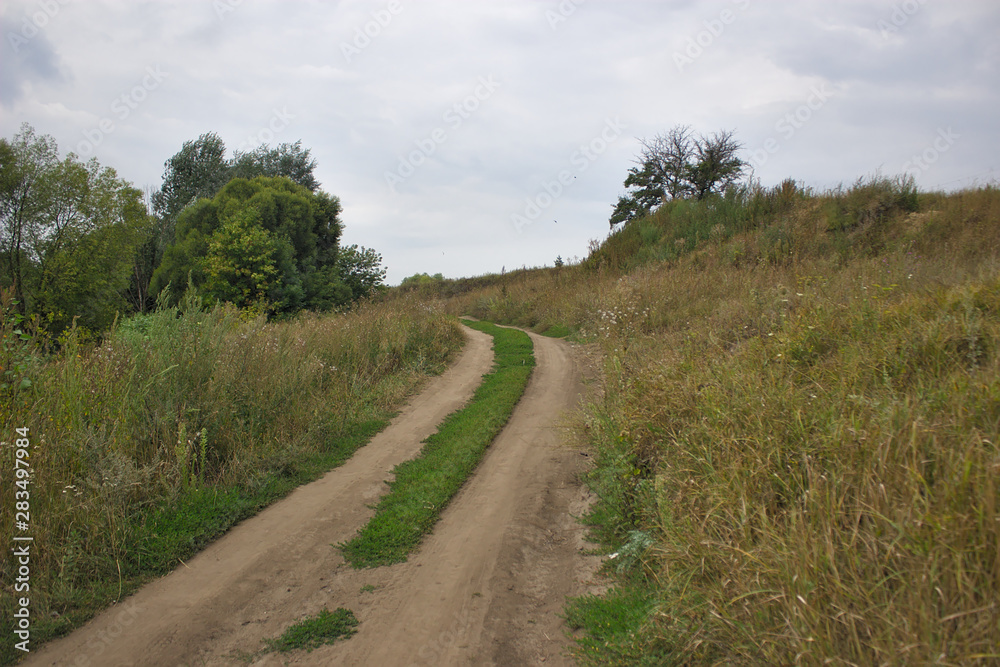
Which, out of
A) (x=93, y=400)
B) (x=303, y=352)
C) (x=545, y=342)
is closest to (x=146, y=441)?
(x=93, y=400)

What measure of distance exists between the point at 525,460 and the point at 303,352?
5.13 metres

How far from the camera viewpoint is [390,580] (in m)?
4.29

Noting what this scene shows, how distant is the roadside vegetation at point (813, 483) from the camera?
216 centimetres

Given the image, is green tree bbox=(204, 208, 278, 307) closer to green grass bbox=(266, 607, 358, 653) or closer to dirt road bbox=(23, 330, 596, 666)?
dirt road bbox=(23, 330, 596, 666)

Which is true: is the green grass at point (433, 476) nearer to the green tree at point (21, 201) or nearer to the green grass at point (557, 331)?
the green grass at point (557, 331)

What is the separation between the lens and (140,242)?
1044 inches

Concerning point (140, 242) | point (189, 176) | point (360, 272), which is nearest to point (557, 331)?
point (360, 272)

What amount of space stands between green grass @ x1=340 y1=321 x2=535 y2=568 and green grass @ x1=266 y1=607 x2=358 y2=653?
2.47 ft

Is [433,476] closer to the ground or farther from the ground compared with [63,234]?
closer to the ground

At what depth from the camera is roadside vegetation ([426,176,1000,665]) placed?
7.07 ft

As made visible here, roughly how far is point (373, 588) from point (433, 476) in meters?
2.25

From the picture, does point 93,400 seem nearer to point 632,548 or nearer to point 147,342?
point 147,342

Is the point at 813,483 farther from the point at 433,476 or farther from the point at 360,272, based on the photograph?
the point at 360,272

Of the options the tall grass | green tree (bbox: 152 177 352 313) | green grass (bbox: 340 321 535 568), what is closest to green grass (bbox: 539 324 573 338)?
green grass (bbox: 340 321 535 568)
